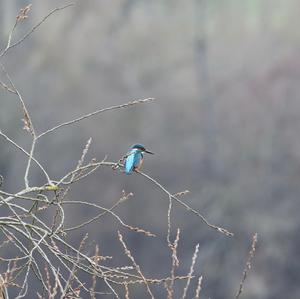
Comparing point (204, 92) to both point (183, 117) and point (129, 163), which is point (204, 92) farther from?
point (129, 163)

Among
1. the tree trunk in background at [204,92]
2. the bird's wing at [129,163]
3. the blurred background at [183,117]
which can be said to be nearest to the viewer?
the bird's wing at [129,163]

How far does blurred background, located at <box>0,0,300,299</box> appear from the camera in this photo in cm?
1831

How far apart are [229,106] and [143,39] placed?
2.28 m

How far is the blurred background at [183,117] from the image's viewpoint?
1831 centimetres

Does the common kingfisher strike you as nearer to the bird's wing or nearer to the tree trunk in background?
the bird's wing

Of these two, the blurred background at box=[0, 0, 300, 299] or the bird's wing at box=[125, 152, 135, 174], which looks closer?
the bird's wing at box=[125, 152, 135, 174]

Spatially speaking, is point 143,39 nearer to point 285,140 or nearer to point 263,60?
point 263,60

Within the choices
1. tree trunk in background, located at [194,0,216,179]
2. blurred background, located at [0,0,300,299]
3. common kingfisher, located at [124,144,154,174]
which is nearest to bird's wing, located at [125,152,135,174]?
common kingfisher, located at [124,144,154,174]

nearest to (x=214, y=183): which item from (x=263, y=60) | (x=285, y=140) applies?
(x=285, y=140)

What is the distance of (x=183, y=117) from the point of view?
840 inches

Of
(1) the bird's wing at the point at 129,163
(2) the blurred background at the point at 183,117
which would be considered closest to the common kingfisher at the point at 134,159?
(1) the bird's wing at the point at 129,163

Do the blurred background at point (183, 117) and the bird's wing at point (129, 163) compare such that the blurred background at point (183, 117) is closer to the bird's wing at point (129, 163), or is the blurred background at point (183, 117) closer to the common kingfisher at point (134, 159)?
the common kingfisher at point (134, 159)

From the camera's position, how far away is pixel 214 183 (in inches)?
794

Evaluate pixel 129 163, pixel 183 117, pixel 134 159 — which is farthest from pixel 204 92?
pixel 129 163
